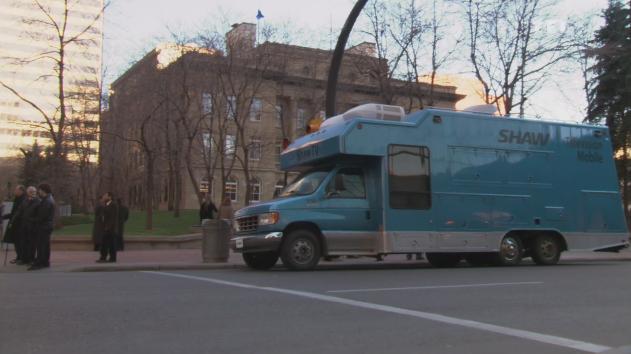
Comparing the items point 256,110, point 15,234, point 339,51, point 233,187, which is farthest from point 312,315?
point 233,187

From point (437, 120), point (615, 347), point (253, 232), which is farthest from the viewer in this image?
point (437, 120)

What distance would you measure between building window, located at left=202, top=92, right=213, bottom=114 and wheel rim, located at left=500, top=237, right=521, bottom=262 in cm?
2145

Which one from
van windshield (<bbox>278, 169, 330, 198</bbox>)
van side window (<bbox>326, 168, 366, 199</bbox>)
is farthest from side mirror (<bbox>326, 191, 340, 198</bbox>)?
van windshield (<bbox>278, 169, 330, 198</bbox>)

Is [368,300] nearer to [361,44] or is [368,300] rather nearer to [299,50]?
[361,44]

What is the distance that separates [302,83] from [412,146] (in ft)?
70.2

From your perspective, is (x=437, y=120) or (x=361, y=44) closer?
(x=437, y=120)

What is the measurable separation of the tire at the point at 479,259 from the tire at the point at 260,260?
5084 mm

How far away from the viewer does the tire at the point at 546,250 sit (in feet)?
49.1

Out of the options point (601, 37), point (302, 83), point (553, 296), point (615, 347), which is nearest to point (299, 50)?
point (302, 83)

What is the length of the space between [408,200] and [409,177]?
514 mm

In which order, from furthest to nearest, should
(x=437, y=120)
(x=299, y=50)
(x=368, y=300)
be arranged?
(x=299, y=50), (x=437, y=120), (x=368, y=300)

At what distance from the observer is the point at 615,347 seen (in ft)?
17.9

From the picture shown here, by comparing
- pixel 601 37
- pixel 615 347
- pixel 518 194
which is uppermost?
pixel 601 37

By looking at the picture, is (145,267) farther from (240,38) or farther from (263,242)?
(240,38)
